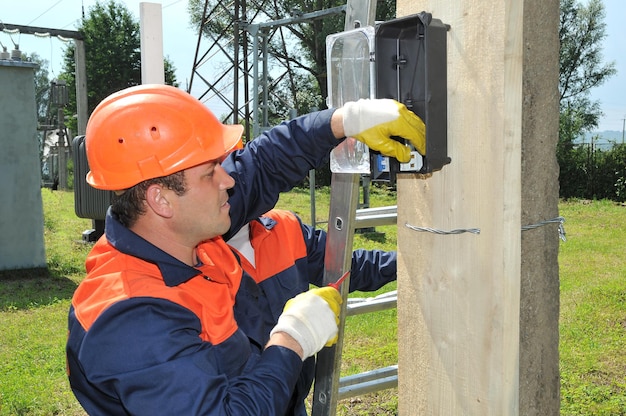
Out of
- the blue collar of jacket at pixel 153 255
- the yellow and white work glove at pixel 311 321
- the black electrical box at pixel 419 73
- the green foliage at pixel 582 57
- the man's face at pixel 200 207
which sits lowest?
the yellow and white work glove at pixel 311 321

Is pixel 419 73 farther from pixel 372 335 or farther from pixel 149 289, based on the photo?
pixel 372 335

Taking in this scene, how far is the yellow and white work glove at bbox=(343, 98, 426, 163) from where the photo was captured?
1.71 meters

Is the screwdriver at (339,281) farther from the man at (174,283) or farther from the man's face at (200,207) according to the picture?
the man's face at (200,207)

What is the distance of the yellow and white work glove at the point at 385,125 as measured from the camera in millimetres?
1708

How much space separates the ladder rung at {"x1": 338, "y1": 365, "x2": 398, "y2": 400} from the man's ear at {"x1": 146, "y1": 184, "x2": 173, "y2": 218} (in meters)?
1.15

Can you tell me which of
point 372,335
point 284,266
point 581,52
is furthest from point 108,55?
point 284,266

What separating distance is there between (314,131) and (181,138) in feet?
1.54

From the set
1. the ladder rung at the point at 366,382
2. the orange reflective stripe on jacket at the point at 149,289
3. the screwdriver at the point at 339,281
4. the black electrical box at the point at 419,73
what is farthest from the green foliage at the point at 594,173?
the orange reflective stripe on jacket at the point at 149,289

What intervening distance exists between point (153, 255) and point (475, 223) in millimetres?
914

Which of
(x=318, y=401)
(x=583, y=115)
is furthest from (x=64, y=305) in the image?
(x=583, y=115)

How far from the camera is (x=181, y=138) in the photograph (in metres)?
1.84

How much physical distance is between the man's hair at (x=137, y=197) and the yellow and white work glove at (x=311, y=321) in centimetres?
51

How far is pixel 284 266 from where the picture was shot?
2471 mm

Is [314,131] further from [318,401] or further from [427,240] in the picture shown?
[318,401]
